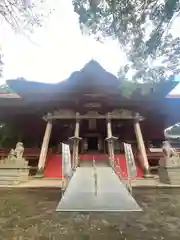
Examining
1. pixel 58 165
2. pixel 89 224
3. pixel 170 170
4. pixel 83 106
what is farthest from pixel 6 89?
pixel 89 224

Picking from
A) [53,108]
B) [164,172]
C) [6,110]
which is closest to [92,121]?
[53,108]

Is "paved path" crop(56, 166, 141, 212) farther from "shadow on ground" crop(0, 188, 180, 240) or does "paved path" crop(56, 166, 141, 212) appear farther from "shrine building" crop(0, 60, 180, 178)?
"shrine building" crop(0, 60, 180, 178)

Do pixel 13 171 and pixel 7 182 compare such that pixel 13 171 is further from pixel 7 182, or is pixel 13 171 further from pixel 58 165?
pixel 58 165

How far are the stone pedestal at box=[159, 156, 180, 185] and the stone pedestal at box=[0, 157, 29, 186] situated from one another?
319 inches

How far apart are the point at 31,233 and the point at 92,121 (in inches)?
816

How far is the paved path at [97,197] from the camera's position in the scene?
757 cm

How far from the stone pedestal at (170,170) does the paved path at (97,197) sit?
6.21 metres

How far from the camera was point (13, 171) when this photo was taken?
16562 mm

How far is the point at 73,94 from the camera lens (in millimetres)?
21438

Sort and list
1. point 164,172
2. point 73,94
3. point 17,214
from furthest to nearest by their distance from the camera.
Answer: point 73,94
point 164,172
point 17,214

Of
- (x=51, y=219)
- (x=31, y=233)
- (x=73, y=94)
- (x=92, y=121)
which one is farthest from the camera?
(x=92, y=121)

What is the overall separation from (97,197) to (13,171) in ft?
31.9

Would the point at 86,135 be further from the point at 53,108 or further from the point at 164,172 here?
the point at 164,172

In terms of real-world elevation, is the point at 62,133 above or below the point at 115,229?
above
